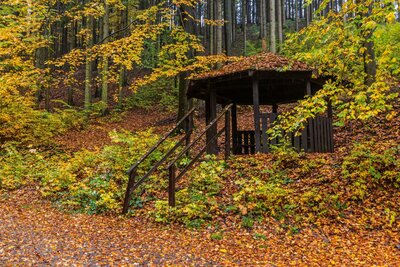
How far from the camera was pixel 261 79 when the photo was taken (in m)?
11.5

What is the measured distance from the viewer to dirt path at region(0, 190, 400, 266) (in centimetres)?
552

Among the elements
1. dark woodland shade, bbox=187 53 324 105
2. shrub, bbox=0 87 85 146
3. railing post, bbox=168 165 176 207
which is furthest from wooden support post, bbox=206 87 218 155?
shrub, bbox=0 87 85 146

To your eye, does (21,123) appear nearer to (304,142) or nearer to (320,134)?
(304,142)

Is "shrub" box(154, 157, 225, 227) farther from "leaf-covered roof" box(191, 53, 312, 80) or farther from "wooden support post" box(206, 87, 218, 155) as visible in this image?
"leaf-covered roof" box(191, 53, 312, 80)

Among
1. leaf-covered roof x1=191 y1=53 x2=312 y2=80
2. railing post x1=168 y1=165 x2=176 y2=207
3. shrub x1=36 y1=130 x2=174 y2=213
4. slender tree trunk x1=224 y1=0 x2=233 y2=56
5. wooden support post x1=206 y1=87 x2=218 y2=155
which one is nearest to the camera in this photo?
railing post x1=168 y1=165 x2=176 y2=207

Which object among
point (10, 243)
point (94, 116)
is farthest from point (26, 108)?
point (10, 243)

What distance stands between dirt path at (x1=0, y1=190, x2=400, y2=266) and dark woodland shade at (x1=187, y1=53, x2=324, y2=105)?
13.8 ft

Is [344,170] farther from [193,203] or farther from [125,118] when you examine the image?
[125,118]

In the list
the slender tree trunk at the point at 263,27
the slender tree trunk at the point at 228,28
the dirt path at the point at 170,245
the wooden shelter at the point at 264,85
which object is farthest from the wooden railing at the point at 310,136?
the slender tree trunk at the point at 263,27

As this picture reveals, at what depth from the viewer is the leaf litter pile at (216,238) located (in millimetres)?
5578

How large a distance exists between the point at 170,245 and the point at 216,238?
39.8 inches

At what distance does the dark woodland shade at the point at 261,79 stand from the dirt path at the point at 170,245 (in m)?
4.21

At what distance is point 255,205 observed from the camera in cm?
777

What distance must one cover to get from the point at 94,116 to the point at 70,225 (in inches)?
634
